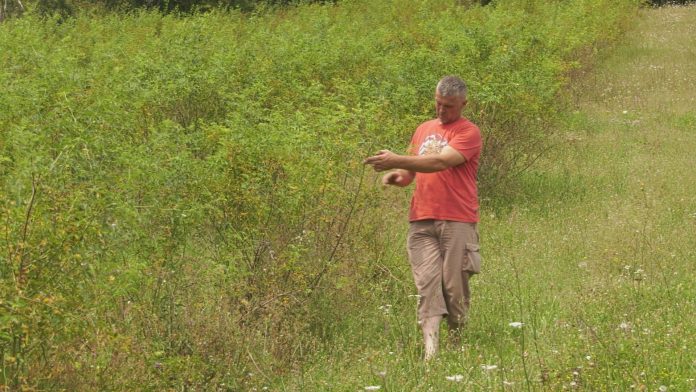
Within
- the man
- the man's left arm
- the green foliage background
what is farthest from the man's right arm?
the green foliage background

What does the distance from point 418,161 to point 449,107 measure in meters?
0.52

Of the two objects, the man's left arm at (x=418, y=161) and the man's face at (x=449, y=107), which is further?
the man's face at (x=449, y=107)

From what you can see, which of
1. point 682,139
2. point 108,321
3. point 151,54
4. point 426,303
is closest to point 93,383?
point 108,321

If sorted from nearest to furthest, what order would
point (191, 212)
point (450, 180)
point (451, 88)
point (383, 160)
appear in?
point (383, 160), point (191, 212), point (451, 88), point (450, 180)

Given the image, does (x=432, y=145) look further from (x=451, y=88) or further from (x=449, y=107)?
(x=451, y=88)

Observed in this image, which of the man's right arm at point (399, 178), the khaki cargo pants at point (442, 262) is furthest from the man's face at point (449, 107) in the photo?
the khaki cargo pants at point (442, 262)

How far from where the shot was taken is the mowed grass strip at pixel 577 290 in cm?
616

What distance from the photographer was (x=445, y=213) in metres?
7.05

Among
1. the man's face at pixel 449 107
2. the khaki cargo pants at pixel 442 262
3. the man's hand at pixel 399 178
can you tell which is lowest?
the khaki cargo pants at pixel 442 262

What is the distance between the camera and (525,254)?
1023 centimetres

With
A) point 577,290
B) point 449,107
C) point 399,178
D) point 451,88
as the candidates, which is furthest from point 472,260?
point 577,290

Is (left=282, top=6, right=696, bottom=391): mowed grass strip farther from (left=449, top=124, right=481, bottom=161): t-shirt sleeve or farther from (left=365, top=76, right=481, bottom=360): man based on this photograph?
(left=449, top=124, right=481, bottom=161): t-shirt sleeve

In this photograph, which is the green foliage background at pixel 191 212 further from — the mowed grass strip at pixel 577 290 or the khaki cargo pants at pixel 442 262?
the khaki cargo pants at pixel 442 262

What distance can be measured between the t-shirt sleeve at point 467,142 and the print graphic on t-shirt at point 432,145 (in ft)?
0.24
